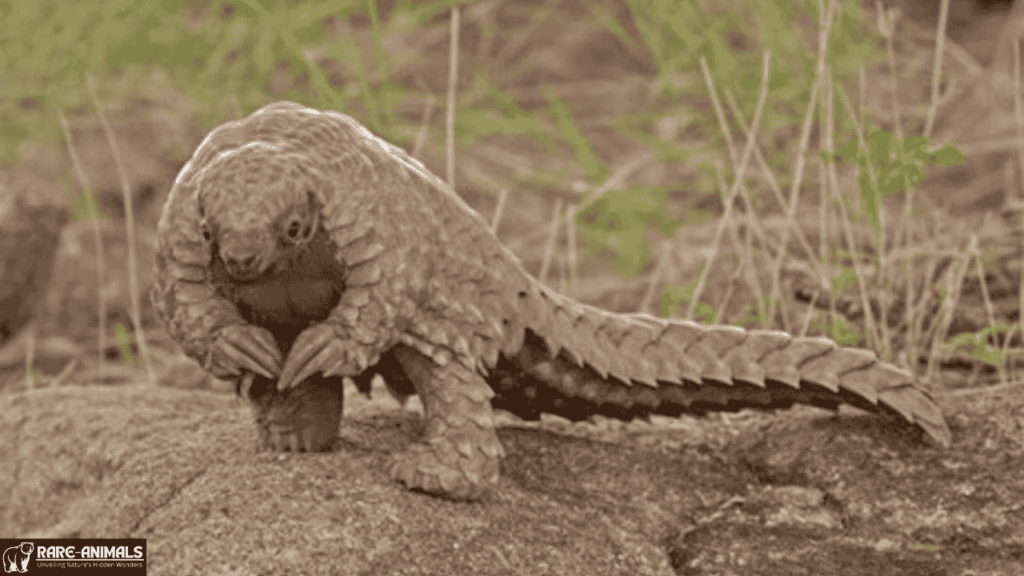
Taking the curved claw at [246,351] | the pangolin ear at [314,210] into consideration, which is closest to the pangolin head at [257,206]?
the pangolin ear at [314,210]

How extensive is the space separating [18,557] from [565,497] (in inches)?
45.2

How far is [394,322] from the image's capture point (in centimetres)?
241

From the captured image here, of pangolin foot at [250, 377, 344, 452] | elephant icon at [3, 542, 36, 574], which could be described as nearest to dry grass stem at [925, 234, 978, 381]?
pangolin foot at [250, 377, 344, 452]

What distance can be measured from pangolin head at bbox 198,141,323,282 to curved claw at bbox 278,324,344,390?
0.52 ft

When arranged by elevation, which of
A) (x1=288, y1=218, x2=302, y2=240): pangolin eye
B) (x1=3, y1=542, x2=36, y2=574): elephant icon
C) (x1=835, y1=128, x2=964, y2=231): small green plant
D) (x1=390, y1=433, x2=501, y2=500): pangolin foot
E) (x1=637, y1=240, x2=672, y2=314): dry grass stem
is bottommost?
(x1=3, y1=542, x2=36, y2=574): elephant icon

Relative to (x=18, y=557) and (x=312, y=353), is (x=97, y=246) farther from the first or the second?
(x=312, y=353)

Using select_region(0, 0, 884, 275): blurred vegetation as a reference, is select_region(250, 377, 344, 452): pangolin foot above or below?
below

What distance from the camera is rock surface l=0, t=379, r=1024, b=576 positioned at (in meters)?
2.29

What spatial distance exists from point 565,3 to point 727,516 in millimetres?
7042

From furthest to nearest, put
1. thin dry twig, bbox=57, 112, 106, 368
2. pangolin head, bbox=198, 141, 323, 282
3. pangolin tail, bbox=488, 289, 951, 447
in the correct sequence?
thin dry twig, bbox=57, 112, 106, 368
pangolin tail, bbox=488, 289, 951, 447
pangolin head, bbox=198, 141, 323, 282

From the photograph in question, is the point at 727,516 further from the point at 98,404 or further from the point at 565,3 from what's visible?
the point at 565,3

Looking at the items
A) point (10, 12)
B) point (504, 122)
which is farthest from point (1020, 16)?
point (10, 12)

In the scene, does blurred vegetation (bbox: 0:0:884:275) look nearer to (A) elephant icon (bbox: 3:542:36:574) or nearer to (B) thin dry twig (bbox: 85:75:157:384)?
(B) thin dry twig (bbox: 85:75:157:384)

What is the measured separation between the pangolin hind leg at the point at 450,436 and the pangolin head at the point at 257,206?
357 mm
